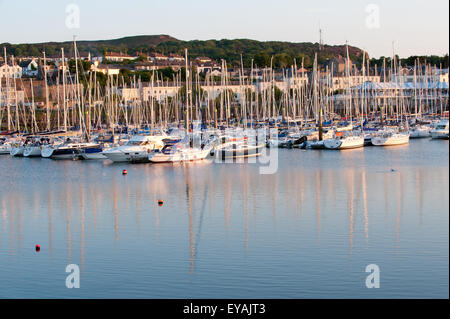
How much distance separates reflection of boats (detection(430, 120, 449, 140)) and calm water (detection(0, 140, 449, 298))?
16.0 metres

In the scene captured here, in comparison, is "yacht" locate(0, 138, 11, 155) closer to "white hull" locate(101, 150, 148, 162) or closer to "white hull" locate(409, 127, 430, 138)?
"white hull" locate(101, 150, 148, 162)

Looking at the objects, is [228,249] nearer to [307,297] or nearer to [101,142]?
[307,297]

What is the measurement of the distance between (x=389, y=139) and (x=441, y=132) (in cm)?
466

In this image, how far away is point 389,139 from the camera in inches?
1772

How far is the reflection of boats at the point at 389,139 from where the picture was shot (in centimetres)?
4503

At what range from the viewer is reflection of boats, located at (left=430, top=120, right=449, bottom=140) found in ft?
157

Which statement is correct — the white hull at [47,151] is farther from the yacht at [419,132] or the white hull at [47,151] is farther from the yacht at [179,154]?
the yacht at [419,132]

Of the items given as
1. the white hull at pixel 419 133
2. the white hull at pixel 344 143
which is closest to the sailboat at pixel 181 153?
the white hull at pixel 344 143

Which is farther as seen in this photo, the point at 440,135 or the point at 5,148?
the point at 440,135

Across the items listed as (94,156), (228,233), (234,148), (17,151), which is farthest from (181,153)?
(228,233)

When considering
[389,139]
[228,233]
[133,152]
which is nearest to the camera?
[228,233]

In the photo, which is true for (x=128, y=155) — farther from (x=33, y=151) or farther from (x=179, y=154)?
(x=33, y=151)

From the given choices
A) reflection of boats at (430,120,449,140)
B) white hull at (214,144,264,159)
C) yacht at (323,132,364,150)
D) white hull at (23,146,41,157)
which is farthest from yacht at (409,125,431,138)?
white hull at (23,146,41,157)

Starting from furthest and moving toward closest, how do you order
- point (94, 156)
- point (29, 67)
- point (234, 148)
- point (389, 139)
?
point (29, 67), point (389, 139), point (94, 156), point (234, 148)
